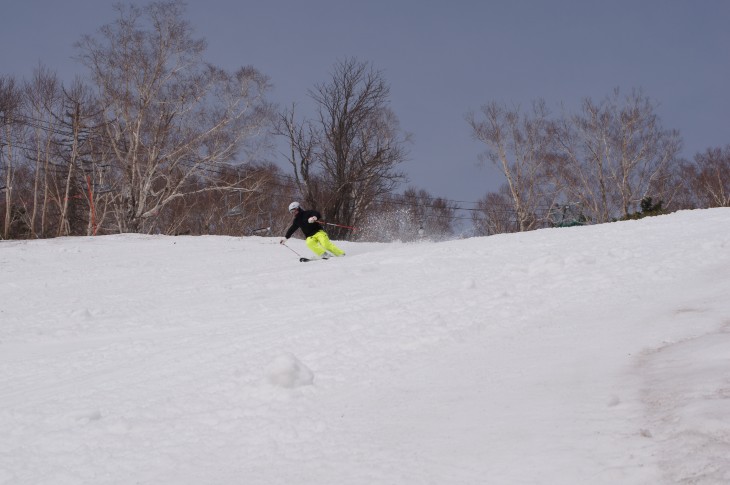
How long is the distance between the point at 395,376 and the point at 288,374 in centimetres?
85

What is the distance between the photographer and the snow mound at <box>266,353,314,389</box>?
424 centimetres

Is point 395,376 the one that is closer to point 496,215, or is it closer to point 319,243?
point 319,243

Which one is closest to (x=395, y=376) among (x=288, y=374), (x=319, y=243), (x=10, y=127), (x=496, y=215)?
(x=288, y=374)

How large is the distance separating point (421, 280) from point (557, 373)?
3.98 m

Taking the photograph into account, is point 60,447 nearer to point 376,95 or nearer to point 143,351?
point 143,351

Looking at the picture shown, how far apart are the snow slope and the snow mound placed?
2cm

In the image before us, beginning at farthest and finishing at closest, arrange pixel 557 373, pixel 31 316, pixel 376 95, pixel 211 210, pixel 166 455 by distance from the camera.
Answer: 1. pixel 211 210
2. pixel 376 95
3. pixel 31 316
4. pixel 557 373
5. pixel 166 455

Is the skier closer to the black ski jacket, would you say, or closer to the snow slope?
the black ski jacket

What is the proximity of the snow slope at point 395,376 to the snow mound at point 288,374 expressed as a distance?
0.05ft

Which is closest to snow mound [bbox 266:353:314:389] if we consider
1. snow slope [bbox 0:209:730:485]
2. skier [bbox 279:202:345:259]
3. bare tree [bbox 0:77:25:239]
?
snow slope [bbox 0:209:730:485]

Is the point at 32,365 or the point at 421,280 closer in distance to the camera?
the point at 32,365

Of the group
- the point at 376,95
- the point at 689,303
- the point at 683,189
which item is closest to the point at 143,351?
the point at 689,303

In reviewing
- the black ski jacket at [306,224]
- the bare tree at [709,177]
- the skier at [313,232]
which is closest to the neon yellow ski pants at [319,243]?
the skier at [313,232]

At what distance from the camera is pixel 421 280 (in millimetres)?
7988
